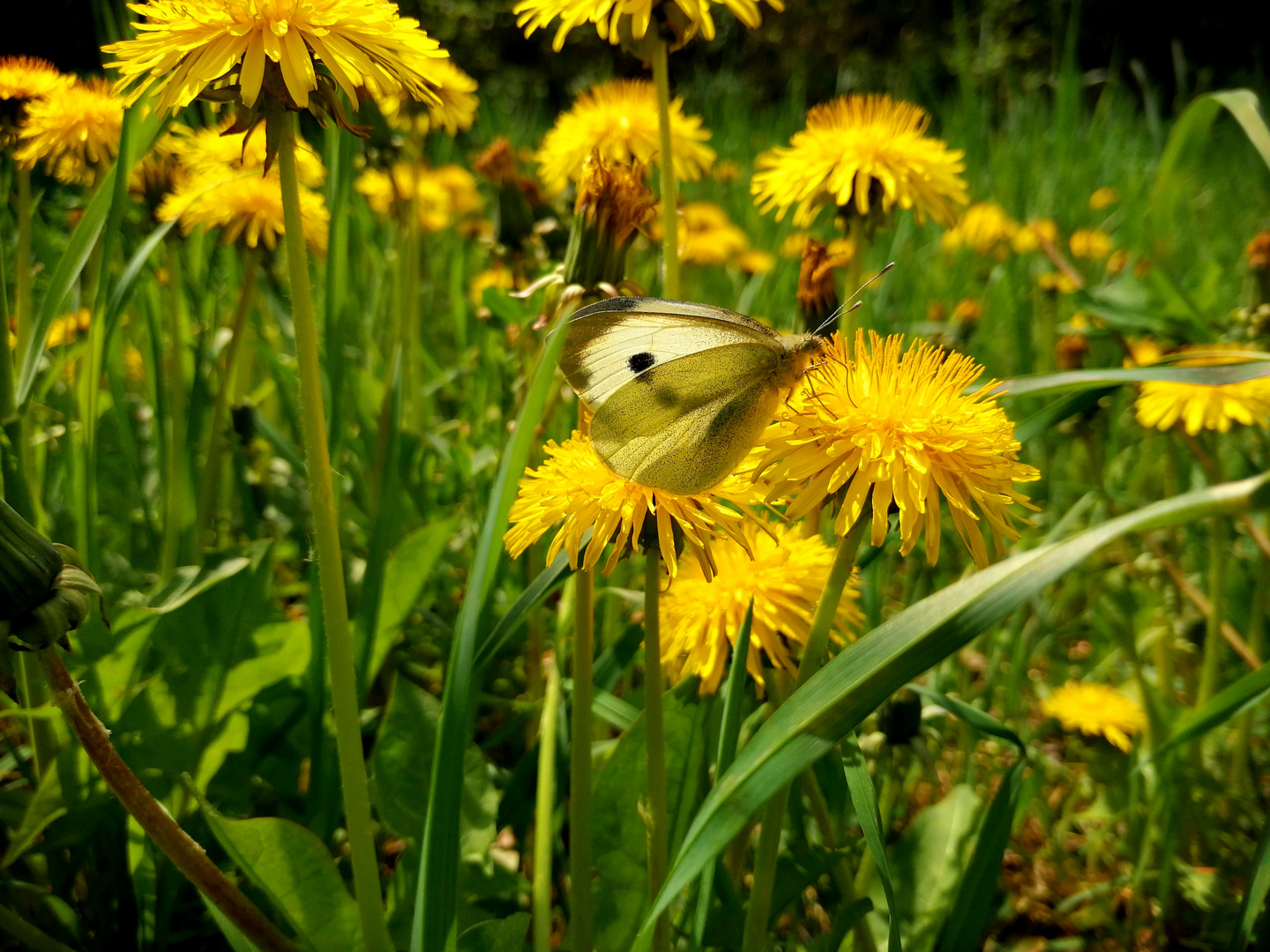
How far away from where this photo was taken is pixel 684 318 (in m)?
1.01

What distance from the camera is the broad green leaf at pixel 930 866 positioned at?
1.25m

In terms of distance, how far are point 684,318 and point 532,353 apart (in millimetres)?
920

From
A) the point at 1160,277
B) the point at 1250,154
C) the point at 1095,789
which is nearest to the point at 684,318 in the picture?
the point at 1160,277

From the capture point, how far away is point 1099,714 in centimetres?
163

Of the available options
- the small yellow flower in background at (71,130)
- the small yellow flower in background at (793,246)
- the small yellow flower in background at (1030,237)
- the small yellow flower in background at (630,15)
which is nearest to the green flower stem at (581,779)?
the small yellow flower in background at (630,15)

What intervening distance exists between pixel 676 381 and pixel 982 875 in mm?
658

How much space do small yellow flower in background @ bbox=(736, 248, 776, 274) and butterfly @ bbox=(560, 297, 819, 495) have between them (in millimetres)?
2067

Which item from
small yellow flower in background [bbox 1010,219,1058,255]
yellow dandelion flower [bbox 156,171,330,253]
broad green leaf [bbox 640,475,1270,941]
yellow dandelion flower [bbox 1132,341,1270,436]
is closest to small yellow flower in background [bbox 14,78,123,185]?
yellow dandelion flower [bbox 156,171,330,253]

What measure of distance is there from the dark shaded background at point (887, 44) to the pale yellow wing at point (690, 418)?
7.88 m

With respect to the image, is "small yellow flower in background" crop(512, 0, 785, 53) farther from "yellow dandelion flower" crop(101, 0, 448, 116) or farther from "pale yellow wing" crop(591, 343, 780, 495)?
"pale yellow wing" crop(591, 343, 780, 495)

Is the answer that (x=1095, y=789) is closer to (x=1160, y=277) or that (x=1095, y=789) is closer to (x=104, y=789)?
(x=1160, y=277)

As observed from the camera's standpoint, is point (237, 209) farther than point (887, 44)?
No

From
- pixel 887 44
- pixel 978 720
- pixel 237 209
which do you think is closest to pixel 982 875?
pixel 978 720

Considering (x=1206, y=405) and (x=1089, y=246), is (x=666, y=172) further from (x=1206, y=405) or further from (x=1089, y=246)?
(x=1089, y=246)
